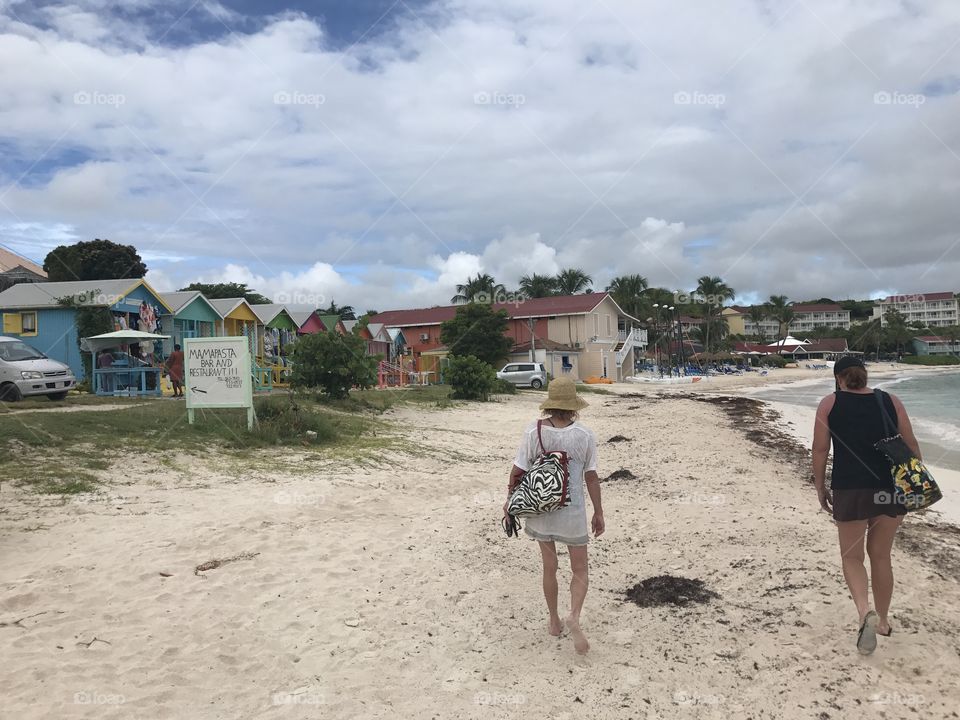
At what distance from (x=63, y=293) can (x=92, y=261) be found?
25033 mm

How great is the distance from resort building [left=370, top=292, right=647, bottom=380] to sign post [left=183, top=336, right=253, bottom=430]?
33568mm

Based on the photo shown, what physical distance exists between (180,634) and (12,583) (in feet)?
5.05

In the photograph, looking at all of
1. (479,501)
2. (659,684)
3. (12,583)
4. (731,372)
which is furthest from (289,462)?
(731,372)

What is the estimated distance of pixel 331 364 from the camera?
60.0 ft

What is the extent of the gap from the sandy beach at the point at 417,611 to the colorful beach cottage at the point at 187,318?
793 inches

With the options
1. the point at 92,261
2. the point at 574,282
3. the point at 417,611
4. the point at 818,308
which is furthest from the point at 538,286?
the point at 818,308

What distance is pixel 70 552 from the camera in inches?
237

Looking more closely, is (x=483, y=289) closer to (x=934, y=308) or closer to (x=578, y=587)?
(x=578, y=587)

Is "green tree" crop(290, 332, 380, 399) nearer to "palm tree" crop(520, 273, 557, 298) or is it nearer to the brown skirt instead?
the brown skirt

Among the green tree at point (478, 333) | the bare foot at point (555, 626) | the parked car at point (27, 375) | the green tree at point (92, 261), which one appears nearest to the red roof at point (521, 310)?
the green tree at point (478, 333)

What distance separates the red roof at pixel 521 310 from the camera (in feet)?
167

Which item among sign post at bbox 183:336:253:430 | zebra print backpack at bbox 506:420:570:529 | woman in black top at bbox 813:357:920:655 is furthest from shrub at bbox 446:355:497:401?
woman in black top at bbox 813:357:920:655

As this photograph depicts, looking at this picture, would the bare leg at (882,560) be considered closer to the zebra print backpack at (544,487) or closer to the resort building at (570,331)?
the zebra print backpack at (544,487)

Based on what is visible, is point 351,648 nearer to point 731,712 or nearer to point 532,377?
point 731,712
